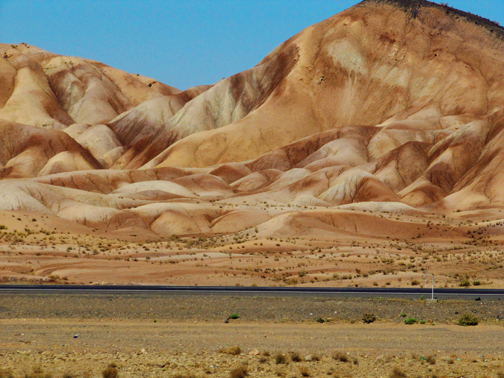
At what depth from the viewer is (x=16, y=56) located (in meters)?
189

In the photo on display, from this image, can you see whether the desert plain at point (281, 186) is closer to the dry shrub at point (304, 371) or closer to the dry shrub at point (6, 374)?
the dry shrub at point (304, 371)

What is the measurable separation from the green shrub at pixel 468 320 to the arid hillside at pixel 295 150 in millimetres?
20072

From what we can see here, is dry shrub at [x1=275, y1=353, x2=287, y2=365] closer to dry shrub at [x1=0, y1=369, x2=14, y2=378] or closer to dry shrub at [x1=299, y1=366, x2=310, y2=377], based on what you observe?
dry shrub at [x1=299, y1=366, x2=310, y2=377]

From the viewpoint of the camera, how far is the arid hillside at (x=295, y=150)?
68.6 metres

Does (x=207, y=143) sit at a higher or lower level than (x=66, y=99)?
lower

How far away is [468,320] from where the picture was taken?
66.8 ft

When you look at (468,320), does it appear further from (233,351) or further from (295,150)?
(295,150)

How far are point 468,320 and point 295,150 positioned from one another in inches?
4192

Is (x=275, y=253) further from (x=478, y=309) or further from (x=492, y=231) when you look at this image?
(x=478, y=309)

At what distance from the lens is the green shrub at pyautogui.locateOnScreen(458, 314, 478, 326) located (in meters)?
20.3

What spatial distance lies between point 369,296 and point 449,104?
106613 mm

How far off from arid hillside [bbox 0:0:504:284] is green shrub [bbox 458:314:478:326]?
20.1 meters

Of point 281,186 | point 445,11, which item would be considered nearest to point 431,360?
point 281,186

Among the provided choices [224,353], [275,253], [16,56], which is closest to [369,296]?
[224,353]
